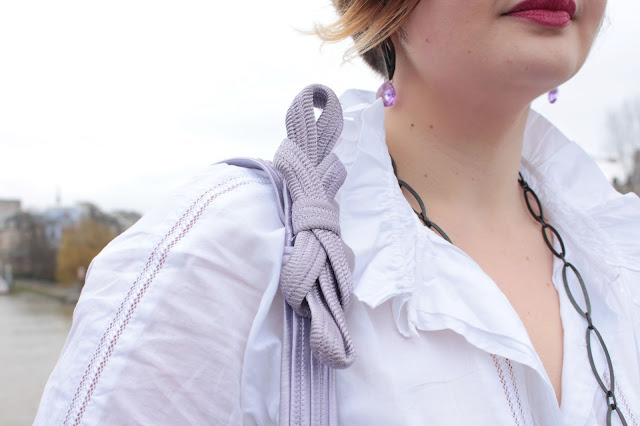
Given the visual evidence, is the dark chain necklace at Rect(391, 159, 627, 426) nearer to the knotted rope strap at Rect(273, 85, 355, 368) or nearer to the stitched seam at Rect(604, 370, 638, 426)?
the stitched seam at Rect(604, 370, 638, 426)

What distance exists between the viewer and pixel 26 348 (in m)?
18.8

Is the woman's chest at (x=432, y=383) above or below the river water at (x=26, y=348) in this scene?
above

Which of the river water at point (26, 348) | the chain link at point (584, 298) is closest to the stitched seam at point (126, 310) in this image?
the chain link at point (584, 298)

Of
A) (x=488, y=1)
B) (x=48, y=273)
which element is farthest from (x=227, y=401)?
(x=48, y=273)

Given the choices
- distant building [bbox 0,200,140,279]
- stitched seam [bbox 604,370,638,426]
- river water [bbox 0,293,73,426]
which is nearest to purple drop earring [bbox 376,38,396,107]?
stitched seam [bbox 604,370,638,426]

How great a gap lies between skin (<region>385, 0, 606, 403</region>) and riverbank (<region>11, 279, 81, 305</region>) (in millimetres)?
25773

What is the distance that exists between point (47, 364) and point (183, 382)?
1857cm

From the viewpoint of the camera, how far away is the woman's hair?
0.67 meters

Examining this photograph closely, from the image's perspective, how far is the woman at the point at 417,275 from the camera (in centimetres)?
48

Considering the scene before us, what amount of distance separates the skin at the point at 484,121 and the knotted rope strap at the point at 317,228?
0.16 meters

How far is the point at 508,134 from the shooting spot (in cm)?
74

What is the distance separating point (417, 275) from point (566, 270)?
34 cm

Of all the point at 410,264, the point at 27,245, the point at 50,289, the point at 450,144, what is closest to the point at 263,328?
the point at 410,264

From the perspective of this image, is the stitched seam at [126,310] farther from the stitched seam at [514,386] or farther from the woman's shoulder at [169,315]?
the stitched seam at [514,386]
